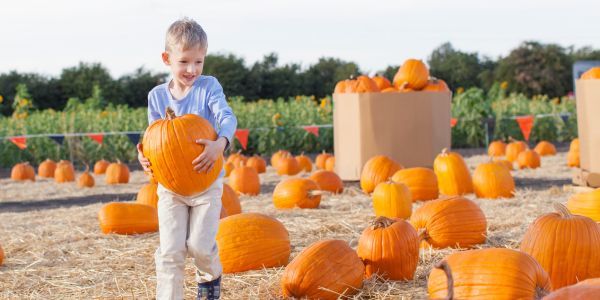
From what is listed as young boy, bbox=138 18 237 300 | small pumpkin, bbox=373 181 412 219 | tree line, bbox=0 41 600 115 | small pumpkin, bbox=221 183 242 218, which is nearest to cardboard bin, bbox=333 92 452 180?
small pumpkin, bbox=373 181 412 219

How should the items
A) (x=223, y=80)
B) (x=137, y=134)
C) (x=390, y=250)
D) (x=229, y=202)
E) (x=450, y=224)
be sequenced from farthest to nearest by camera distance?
(x=223, y=80) < (x=137, y=134) < (x=229, y=202) < (x=450, y=224) < (x=390, y=250)

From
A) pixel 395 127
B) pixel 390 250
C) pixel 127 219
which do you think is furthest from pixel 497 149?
pixel 390 250

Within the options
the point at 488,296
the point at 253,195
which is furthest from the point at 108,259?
the point at 253,195

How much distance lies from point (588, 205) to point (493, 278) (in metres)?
1.96

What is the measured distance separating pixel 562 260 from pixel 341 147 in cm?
575

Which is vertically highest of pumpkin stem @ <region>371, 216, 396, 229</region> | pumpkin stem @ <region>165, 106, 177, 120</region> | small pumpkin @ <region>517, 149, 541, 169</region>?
pumpkin stem @ <region>165, 106, 177, 120</region>

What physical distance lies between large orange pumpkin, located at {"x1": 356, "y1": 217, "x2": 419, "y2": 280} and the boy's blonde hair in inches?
50.4

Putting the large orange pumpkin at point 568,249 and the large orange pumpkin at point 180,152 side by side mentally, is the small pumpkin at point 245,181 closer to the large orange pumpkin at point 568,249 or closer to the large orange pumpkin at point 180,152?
the large orange pumpkin at point 180,152

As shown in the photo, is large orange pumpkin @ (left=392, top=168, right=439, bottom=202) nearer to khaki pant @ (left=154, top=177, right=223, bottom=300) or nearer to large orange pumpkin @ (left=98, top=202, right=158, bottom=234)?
large orange pumpkin @ (left=98, top=202, right=158, bottom=234)

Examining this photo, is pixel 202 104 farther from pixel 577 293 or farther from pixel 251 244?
pixel 577 293

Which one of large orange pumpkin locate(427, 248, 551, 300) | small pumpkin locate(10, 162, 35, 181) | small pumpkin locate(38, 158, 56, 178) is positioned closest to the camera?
large orange pumpkin locate(427, 248, 551, 300)

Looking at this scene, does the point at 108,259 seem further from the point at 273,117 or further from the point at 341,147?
the point at 273,117

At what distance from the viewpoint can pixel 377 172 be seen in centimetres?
768

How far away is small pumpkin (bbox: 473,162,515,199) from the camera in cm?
705
